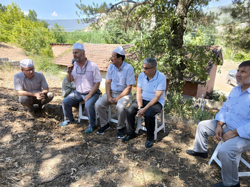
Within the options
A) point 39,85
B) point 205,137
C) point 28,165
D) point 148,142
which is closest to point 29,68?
point 39,85

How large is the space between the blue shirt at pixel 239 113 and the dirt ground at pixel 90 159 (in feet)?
2.37

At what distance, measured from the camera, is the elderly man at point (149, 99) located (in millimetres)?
2895

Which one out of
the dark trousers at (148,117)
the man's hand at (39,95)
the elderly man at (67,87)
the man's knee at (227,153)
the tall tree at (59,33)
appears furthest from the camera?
the tall tree at (59,33)

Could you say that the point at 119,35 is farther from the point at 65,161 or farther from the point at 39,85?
the point at 65,161

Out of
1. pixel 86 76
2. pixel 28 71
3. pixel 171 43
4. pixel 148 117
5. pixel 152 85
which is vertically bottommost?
pixel 148 117

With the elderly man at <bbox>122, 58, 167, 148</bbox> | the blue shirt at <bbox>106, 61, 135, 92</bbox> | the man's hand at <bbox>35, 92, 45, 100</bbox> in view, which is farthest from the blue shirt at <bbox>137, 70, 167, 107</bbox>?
the man's hand at <bbox>35, 92, 45, 100</bbox>

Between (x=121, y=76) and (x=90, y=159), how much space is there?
160 cm

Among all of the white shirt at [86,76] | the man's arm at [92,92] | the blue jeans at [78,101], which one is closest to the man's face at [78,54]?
the white shirt at [86,76]

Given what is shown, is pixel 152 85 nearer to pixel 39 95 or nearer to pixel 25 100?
pixel 39 95

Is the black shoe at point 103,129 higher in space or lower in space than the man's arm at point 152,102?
lower

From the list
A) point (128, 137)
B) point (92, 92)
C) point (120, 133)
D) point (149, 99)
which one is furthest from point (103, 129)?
point (149, 99)

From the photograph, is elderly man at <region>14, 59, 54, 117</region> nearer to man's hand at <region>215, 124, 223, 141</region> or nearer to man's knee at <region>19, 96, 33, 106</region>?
man's knee at <region>19, 96, 33, 106</region>

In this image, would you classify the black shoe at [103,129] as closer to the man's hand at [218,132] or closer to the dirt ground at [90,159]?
the dirt ground at [90,159]

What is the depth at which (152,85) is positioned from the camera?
3027 mm
